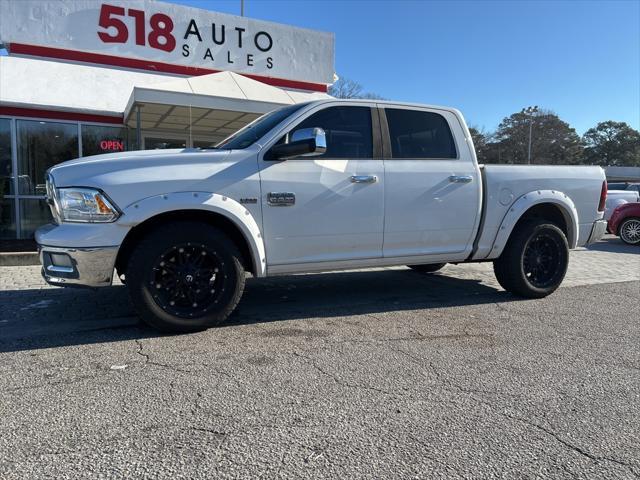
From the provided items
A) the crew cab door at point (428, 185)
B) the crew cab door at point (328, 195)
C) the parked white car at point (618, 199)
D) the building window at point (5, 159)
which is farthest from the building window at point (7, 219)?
the parked white car at point (618, 199)

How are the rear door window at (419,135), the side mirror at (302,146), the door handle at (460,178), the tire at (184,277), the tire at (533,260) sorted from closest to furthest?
the tire at (184,277) → the side mirror at (302,146) → the rear door window at (419,135) → the door handle at (460,178) → the tire at (533,260)

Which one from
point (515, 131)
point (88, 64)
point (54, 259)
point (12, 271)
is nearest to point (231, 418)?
point (54, 259)

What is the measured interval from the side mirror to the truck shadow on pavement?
1625 millimetres

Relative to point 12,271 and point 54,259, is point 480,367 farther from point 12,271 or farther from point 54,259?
point 12,271

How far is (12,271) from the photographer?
7602 mm

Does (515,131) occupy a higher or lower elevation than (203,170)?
higher

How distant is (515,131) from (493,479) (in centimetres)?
7361

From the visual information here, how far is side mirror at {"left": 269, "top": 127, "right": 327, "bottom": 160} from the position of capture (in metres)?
4.18

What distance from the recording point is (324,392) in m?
3.13

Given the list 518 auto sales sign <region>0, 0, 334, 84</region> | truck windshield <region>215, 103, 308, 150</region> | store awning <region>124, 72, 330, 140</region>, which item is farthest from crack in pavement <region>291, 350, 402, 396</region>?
518 auto sales sign <region>0, 0, 334, 84</region>

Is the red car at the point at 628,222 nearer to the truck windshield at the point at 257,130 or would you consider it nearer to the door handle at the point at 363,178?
the door handle at the point at 363,178

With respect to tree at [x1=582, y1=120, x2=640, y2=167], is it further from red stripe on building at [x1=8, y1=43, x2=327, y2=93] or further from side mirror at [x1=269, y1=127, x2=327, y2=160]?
side mirror at [x1=269, y1=127, x2=327, y2=160]

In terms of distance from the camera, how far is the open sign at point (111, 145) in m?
12.2

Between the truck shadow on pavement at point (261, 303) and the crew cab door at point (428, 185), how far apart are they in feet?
2.57
